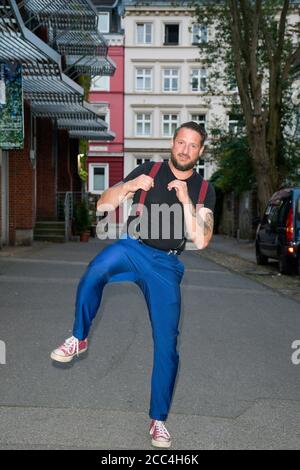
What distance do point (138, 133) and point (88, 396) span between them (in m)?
50.1

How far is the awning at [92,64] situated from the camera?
2784cm

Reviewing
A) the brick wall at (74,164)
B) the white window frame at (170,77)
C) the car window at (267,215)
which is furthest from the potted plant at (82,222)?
the white window frame at (170,77)

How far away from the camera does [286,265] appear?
49.1 feet

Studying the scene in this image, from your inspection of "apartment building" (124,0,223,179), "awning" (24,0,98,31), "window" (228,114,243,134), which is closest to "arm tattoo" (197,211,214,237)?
"awning" (24,0,98,31)

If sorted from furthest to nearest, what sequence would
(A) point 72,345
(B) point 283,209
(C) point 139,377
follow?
(B) point 283,209, (C) point 139,377, (A) point 72,345

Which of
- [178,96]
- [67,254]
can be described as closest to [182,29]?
[178,96]

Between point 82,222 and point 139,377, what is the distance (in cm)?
2279

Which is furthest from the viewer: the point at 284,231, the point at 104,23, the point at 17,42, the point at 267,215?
the point at 104,23

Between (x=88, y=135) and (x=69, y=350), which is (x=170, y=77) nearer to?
(x=88, y=135)

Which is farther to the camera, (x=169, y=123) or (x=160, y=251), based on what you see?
(x=169, y=123)

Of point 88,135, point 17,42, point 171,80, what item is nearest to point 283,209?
point 17,42

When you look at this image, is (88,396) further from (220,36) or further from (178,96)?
(178,96)

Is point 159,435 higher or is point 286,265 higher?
point 159,435

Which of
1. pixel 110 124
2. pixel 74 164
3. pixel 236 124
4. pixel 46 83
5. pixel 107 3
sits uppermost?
pixel 107 3
